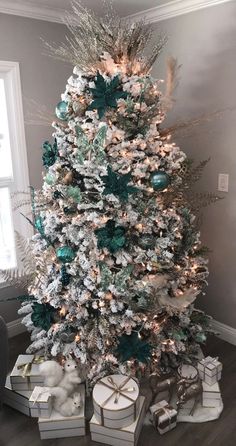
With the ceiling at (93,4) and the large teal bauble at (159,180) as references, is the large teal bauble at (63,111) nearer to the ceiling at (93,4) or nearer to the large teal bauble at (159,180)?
the large teal bauble at (159,180)

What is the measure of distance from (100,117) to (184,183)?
25.2 inches

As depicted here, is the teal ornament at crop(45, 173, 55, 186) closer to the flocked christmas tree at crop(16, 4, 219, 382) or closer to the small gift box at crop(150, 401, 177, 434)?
the flocked christmas tree at crop(16, 4, 219, 382)

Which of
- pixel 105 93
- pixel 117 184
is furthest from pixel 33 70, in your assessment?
pixel 117 184

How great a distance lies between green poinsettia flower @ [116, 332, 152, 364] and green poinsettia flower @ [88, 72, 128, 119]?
1.24m

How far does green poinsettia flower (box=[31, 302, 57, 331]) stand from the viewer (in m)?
2.11

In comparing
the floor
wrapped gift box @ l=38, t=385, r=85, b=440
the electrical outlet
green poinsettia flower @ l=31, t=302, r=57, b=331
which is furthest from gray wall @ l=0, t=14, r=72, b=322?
the electrical outlet

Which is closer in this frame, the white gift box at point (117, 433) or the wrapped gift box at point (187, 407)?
the white gift box at point (117, 433)

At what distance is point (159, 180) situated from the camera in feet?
5.99

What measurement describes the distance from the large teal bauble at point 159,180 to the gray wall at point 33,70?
1.18m

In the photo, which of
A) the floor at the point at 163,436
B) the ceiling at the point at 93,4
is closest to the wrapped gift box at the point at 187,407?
the floor at the point at 163,436

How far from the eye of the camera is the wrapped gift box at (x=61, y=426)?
1843 millimetres

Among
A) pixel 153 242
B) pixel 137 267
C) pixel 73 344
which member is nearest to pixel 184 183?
pixel 153 242

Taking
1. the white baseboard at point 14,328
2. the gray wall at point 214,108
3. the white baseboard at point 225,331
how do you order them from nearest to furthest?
the gray wall at point 214,108
the white baseboard at point 225,331
the white baseboard at point 14,328

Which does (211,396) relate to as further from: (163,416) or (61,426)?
(61,426)
